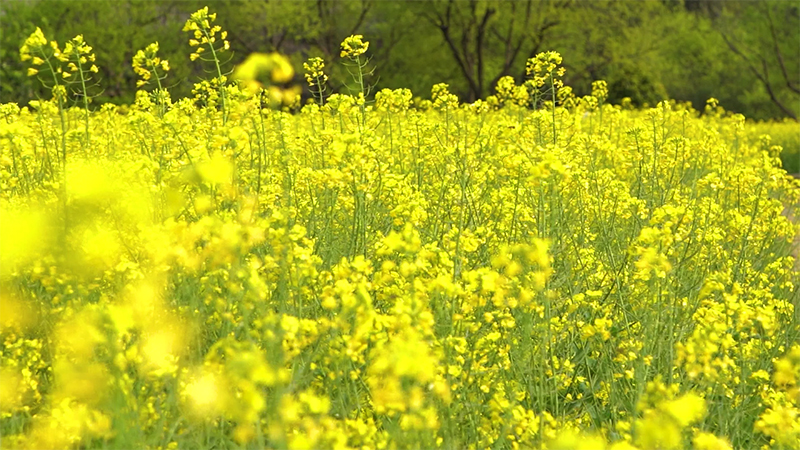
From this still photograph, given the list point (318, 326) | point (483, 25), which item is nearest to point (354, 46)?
point (318, 326)

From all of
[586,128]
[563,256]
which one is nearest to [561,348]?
[563,256]

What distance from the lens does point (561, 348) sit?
14.4 feet

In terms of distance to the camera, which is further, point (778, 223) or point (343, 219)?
point (778, 223)

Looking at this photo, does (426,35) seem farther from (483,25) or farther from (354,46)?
(354,46)

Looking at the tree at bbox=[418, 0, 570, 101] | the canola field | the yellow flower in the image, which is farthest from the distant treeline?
the canola field

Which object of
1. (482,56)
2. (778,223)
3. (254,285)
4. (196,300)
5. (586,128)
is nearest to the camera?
(254,285)

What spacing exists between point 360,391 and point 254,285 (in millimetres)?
965

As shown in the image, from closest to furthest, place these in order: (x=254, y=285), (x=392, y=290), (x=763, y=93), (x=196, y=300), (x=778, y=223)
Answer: (x=254, y=285), (x=196, y=300), (x=392, y=290), (x=778, y=223), (x=763, y=93)

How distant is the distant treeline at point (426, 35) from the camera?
2573cm

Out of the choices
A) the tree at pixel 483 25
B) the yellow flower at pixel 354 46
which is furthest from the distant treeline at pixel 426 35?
the yellow flower at pixel 354 46

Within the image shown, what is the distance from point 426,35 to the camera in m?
28.9

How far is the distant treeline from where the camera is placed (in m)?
25.7

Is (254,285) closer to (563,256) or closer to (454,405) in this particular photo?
(454,405)

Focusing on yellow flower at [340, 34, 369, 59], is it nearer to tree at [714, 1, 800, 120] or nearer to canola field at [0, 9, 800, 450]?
canola field at [0, 9, 800, 450]
